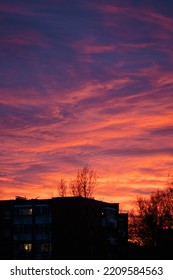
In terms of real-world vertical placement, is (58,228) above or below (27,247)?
above

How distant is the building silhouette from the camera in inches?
4564

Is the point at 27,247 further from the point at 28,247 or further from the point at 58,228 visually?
the point at 58,228

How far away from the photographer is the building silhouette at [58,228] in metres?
116

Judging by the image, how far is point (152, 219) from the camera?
10281 cm

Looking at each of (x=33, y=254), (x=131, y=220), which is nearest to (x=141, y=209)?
(x=131, y=220)

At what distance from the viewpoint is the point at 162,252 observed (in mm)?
85188

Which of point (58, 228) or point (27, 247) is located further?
point (27, 247)

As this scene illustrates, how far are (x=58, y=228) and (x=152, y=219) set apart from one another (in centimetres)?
2497

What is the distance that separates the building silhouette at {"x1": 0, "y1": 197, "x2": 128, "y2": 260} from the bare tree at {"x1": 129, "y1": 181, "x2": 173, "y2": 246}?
11.4 feet

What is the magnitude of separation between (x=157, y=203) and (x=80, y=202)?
18574 millimetres

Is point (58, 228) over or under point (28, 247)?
over

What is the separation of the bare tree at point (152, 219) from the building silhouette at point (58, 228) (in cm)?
348

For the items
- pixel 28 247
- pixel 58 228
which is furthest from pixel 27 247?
pixel 58 228

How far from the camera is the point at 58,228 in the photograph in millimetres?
119875
